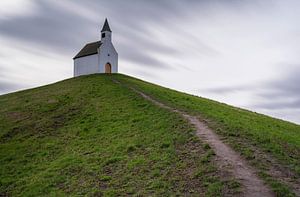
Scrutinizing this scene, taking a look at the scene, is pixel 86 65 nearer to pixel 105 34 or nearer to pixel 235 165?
pixel 105 34

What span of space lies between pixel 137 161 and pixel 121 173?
1268 millimetres

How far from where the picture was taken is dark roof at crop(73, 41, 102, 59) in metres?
57.2

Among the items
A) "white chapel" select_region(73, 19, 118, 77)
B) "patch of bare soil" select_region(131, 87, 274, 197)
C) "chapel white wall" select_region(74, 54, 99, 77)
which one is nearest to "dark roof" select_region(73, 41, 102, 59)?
"white chapel" select_region(73, 19, 118, 77)

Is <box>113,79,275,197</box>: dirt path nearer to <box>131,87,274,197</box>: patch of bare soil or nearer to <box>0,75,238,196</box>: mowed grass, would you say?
<box>131,87,274,197</box>: patch of bare soil

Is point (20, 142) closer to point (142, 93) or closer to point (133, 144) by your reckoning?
point (133, 144)

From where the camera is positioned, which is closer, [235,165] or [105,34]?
[235,165]

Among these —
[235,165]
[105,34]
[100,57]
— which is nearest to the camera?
[235,165]

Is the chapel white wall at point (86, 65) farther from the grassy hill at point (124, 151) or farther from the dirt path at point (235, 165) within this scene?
the dirt path at point (235, 165)

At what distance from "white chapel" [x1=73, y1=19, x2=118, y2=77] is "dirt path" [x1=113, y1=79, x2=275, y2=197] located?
117 feet

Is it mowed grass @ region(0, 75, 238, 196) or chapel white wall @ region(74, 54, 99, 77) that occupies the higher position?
chapel white wall @ region(74, 54, 99, 77)

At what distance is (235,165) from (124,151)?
717 cm

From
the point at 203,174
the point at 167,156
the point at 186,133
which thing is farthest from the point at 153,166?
the point at 186,133

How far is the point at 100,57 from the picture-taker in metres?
55.9

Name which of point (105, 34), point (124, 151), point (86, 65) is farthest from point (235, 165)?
point (86, 65)
